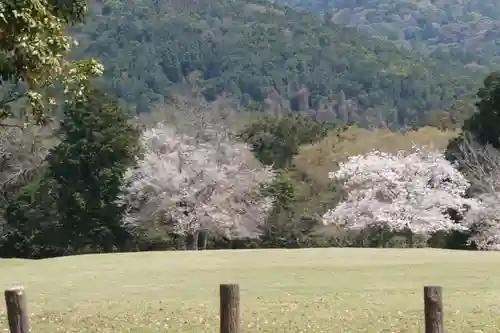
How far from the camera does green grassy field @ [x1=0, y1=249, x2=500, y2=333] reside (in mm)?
13641

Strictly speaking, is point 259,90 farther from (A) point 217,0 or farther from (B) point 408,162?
(B) point 408,162

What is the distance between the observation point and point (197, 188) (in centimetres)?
4500

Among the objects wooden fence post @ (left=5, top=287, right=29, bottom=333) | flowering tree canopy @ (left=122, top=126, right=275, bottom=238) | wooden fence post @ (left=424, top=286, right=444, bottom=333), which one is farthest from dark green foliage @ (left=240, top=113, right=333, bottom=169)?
wooden fence post @ (left=424, top=286, right=444, bottom=333)

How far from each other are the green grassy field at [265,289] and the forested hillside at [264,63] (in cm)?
8748

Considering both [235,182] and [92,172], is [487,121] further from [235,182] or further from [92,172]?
[92,172]

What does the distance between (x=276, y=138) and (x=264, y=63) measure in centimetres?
8894

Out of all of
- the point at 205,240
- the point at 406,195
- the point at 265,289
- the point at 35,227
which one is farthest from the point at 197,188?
the point at 265,289

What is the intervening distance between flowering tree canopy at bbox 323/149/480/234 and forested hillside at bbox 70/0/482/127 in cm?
7061

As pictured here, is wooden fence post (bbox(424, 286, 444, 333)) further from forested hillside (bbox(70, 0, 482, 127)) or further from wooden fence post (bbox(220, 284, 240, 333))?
forested hillside (bbox(70, 0, 482, 127))

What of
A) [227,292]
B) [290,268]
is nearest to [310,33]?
[290,268]

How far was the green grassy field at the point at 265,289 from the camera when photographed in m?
13.6

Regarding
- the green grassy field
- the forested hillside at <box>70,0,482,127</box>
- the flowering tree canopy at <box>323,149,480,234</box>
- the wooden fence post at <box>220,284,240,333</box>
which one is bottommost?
the green grassy field

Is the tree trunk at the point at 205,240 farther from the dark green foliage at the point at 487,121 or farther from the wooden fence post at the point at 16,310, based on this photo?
the wooden fence post at the point at 16,310

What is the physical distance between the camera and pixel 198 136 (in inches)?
1914
